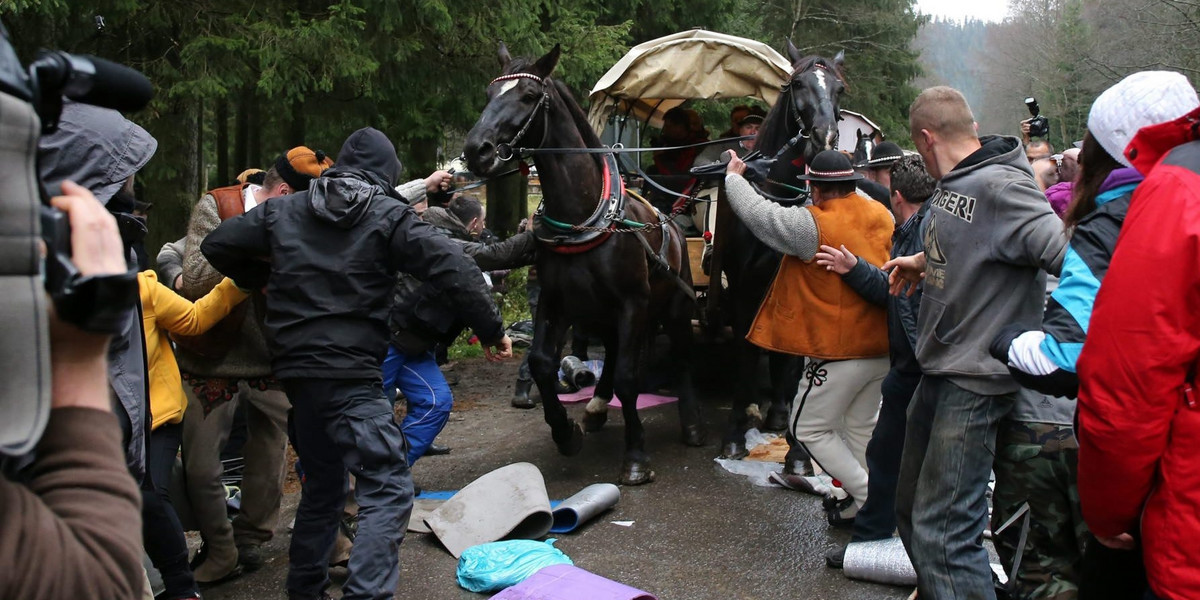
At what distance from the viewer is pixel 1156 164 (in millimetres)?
2365

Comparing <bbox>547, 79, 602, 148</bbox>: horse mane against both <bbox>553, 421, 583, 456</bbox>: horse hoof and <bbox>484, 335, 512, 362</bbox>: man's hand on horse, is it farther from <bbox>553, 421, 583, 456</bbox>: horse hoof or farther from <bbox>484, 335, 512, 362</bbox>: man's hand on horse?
<bbox>484, 335, 512, 362</bbox>: man's hand on horse

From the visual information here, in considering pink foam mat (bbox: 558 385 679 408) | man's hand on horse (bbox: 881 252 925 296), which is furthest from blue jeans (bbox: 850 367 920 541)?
pink foam mat (bbox: 558 385 679 408)

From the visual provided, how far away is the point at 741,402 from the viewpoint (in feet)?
24.1

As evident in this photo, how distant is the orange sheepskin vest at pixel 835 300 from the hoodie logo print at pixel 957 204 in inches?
54.9

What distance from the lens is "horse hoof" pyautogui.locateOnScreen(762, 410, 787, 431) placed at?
7879 millimetres

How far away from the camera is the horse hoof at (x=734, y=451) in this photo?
23.5 ft

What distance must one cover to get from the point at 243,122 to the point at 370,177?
10.6m

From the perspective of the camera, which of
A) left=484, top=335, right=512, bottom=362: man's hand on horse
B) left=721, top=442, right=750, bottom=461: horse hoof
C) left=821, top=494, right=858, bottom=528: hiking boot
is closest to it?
left=484, top=335, right=512, bottom=362: man's hand on horse

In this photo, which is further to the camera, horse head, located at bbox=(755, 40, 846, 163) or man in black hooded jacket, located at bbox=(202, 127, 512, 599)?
horse head, located at bbox=(755, 40, 846, 163)

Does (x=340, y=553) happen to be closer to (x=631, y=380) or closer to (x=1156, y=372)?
(x=631, y=380)

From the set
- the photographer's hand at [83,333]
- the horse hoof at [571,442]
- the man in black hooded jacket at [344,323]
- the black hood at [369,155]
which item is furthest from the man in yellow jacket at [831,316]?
the photographer's hand at [83,333]

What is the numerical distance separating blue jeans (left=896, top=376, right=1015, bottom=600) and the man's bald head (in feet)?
3.05

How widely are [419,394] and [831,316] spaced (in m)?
2.38

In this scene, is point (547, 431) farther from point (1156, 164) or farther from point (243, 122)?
point (243, 122)
